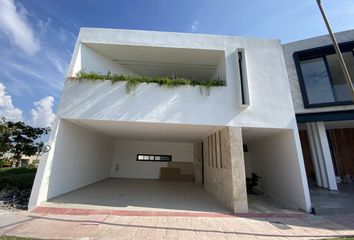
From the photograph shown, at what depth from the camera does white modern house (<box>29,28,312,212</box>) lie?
519 centimetres

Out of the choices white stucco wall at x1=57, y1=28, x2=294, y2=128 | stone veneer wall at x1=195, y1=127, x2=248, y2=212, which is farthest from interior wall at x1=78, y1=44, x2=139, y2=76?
stone veneer wall at x1=195, y1=127, x2=248, y2=212

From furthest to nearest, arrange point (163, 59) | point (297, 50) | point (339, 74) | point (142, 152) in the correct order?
1. point (142, 152)
2. point (339, 74)
3. point (297, 50)
4. point (163, 59)

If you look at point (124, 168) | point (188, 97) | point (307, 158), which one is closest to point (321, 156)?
point (307, 158)

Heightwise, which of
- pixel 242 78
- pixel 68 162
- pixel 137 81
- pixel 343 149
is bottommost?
pixel 68 162

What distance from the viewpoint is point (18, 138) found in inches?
283

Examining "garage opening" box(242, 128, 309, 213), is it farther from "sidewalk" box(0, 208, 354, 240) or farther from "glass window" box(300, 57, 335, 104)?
"glass window" box(300, 57, 335, 104)

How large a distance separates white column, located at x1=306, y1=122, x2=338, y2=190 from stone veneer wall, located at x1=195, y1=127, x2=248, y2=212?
4719mm

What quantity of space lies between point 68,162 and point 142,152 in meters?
5.50

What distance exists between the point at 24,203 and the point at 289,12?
9.27m

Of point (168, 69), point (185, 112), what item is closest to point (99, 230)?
point (185, 112)

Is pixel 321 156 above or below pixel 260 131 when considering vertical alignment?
below

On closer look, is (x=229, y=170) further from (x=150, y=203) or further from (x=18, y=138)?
(x=18, y=138)

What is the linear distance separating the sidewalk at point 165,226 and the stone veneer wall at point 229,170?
0.52 metres

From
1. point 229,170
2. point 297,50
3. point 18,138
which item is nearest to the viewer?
point 229,170
